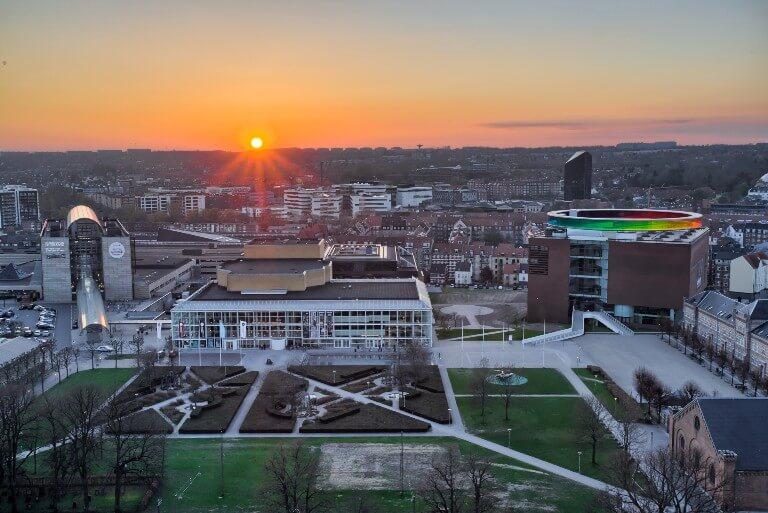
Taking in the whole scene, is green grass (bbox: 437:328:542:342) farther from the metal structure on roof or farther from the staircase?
the metal structure on roof

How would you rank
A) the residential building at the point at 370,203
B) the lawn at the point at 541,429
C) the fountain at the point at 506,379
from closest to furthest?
the lawn at the point at 541,429, the fountain at the point at 506,379, the residential building at the point at 370,203

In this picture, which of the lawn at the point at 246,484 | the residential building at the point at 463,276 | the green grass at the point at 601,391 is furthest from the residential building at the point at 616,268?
the lawn at the point at 246,484

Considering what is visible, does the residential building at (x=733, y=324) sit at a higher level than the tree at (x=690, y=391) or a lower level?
higher

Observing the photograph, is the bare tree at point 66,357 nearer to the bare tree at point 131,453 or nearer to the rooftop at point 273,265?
the bare tree at point 131,453

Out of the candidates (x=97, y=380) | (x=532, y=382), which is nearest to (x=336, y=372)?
(x=532, y=382)

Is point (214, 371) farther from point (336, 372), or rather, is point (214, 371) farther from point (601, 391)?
point (601, 391)

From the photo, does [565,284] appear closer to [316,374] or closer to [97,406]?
[316,374]
